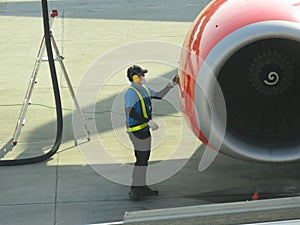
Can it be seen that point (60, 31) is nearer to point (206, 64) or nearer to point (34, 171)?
point (34, 171)

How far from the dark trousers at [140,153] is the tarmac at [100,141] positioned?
7.9 inches

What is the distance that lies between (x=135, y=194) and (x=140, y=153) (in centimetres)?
45

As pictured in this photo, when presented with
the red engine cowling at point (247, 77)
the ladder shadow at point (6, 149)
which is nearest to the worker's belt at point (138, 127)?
the red engine cowling at point (247, 77)

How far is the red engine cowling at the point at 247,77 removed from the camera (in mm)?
8266

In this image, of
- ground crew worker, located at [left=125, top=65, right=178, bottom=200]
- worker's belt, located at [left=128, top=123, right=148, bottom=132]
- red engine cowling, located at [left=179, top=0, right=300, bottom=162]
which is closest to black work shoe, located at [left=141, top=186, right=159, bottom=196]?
ground crew worker, located at [left=125, top=65, right=178, bottom=200]

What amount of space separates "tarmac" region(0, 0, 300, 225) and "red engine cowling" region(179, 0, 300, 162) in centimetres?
65

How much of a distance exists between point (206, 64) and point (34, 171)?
2.64 metres

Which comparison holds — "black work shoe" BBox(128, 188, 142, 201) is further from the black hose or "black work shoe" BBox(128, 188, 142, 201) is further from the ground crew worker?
the black hose

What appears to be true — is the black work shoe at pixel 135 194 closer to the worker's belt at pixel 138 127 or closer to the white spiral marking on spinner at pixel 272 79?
the worker's belt at pixel 138 127

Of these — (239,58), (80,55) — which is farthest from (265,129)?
(80,55)

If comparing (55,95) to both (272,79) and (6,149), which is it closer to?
(6,149)

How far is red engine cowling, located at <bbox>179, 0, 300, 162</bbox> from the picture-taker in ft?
27.1

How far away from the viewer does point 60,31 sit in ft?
51.9

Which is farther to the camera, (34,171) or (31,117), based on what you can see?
(31,117)
